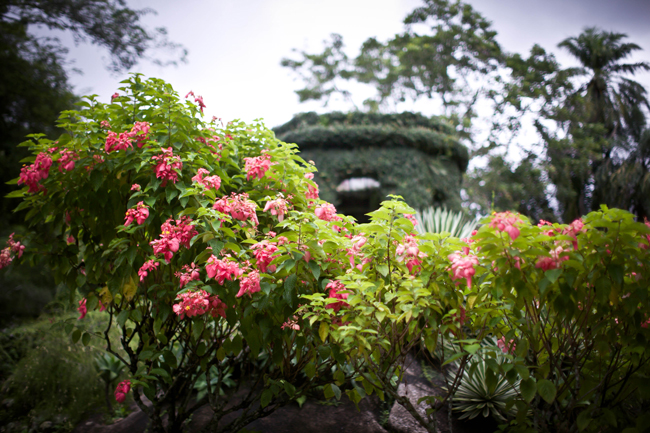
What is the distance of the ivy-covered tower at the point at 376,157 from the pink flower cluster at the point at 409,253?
20.1 ft

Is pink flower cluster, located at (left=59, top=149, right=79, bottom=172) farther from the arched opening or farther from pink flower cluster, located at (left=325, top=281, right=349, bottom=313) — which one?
the arched opening

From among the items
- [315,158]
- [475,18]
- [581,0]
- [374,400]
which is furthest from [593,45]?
[374,400]

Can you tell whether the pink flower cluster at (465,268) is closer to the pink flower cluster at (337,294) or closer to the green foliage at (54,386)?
the pink flower cluster at (337,294)

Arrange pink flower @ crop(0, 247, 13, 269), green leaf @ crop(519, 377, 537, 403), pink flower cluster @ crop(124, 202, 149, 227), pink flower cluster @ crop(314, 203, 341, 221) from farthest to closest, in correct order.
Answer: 1. pink flower @ crop(0, 247, 13, 269)
2. pink flower cluster @ crop(314, 203, 341, 221)
3. pink flower cluster @ crop(124, 202, 149, 227)
4. green leaf @ crop(519, 377, 537, 403)

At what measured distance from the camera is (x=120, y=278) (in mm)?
2115

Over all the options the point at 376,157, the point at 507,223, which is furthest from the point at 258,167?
the point at 376,157

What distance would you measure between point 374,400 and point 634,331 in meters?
2.27

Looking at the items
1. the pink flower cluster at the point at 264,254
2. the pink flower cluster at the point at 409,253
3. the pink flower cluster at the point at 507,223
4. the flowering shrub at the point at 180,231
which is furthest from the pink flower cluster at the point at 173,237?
the pink flower cluster at the point at 507,223

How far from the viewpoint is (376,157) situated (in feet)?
26.9

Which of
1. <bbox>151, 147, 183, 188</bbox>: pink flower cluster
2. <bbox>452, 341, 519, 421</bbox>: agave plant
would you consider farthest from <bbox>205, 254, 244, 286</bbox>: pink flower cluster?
<bbox>452, 341, 519, 421</bbox>: agave plant

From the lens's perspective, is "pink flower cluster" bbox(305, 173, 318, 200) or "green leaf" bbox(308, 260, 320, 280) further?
"pink flower cluster" bbox(305, 173, 318, 200)

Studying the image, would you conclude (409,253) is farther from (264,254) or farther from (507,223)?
(264,254)

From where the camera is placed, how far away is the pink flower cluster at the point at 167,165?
1.97 m

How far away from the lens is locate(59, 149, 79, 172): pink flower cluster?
209 cm
